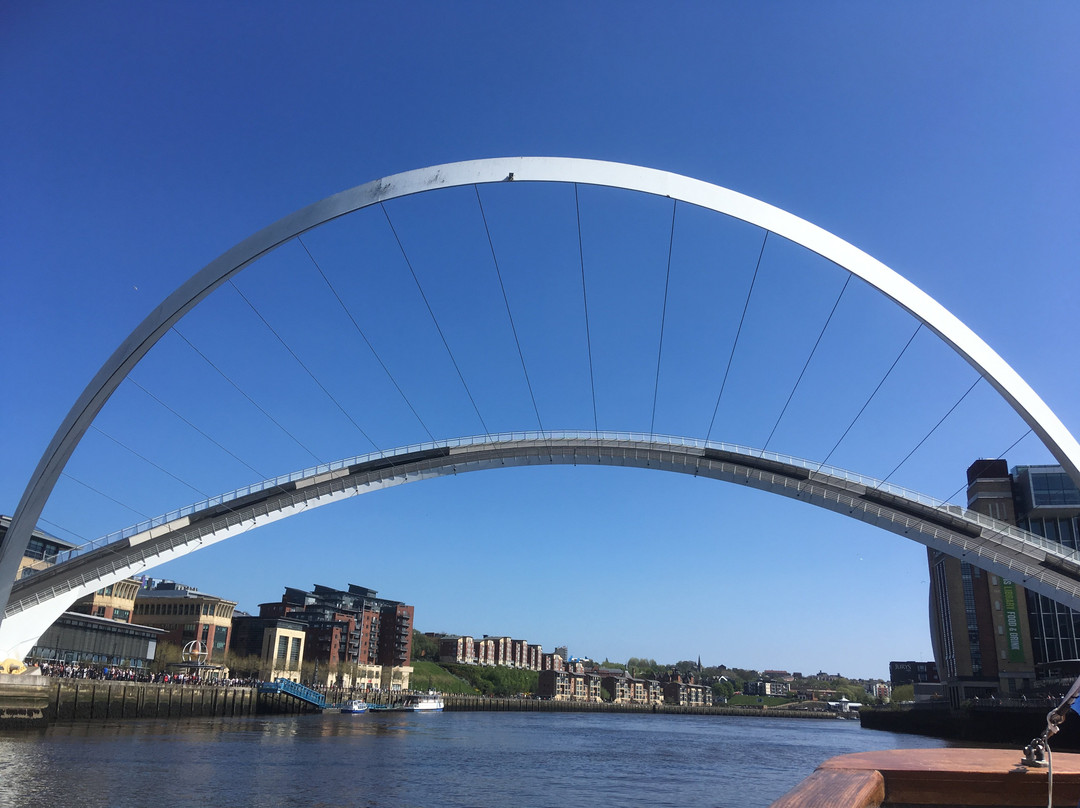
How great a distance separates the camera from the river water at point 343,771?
18.6 metres

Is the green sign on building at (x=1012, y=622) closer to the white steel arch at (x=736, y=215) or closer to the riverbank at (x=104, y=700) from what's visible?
the white steel arch at (x=736, y=215)

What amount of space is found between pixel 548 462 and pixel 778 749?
981 inches

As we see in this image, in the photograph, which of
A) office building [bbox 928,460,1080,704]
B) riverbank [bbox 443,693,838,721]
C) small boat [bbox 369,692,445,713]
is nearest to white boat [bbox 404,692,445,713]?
small boat [bbox 369,692,445,713]

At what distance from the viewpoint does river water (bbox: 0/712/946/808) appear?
18.6 meters

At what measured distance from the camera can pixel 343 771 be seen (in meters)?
24.7

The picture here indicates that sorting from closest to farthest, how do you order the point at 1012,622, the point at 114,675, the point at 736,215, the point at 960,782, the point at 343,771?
the point at 960,782
the point at 736,215
the point at 343,771
the point at 114,675
the point at 1012,622

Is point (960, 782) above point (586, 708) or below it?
above

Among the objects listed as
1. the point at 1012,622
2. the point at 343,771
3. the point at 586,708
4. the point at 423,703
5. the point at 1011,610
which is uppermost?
the point at 1011,610

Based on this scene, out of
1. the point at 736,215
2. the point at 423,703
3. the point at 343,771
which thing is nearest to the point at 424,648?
the point at 423,703

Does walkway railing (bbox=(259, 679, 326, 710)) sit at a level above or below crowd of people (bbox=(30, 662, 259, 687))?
below

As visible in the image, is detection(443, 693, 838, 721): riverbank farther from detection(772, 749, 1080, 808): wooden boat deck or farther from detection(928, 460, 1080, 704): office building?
detection(772, 749, 1080, 808): wooden boat deck

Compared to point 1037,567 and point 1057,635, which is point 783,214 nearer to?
point 1037,567

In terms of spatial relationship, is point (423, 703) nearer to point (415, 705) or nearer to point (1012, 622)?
point (415, 705)

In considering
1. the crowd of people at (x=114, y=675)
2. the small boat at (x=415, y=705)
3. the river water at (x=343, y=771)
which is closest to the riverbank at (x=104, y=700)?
the crowd of people at (x=114, y=675)
